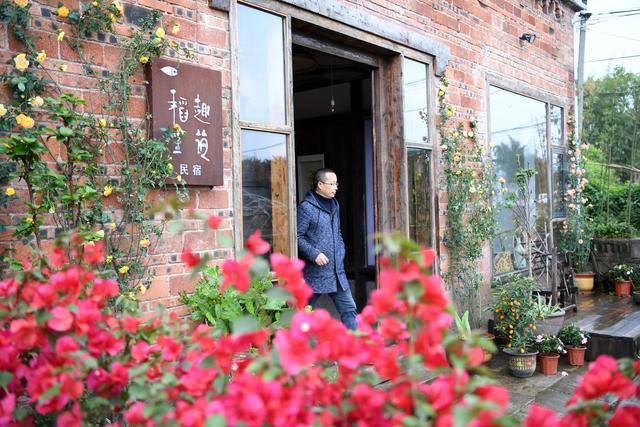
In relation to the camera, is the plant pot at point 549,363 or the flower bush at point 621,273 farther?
the flower bush at point 621,273

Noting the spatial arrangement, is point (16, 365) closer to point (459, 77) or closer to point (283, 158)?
point (283, 158)

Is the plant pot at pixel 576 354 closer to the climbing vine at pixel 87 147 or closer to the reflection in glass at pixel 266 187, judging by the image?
the reflection in glass at pixel 266 187

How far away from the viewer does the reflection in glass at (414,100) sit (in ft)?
18.1

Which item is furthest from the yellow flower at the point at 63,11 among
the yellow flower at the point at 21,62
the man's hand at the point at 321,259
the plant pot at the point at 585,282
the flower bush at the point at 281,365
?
the plant pot at the point at 585,282

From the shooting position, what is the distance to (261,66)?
13.6 ft

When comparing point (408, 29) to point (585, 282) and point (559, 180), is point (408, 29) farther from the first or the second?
point (585, 282)

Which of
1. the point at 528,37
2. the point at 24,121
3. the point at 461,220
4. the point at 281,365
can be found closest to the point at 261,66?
the point at 24,121

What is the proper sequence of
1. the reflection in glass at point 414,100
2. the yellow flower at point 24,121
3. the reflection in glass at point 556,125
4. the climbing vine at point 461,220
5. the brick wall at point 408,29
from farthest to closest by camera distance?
the reflection in glass at point 556,125, the climbing vine at point 461,220, the reflection in glass at point 414,100, the brick wall at point 408,29, the yellow flower at point 24,121

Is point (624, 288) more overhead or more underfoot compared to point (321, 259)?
more underfoot

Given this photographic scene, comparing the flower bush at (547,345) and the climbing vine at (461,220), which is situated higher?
the climbing vine at (461,220)

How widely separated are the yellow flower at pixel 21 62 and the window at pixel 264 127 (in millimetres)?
1459

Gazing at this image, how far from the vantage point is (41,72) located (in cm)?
289

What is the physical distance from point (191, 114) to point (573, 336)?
382cm

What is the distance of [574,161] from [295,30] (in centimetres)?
576
